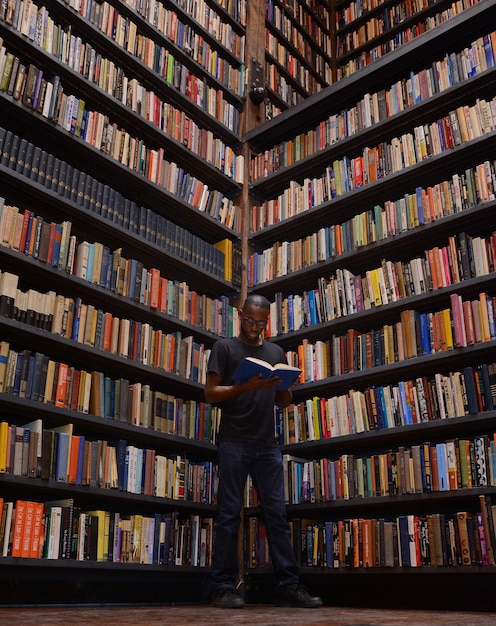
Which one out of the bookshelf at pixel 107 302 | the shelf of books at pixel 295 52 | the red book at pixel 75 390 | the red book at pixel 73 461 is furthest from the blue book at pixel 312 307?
the shelf of books at pixel 295 52

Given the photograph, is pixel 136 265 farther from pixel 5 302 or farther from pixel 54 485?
pixel 54 485

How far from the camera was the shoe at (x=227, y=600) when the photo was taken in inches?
95.3

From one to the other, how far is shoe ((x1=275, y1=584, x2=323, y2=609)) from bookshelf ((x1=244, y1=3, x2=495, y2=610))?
467 mm

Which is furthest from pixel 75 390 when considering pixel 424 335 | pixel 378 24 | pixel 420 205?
pixel 378 24

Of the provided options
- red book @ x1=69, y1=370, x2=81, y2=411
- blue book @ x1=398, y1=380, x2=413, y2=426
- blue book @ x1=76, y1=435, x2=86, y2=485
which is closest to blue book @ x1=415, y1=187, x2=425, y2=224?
blue book @ x1=398, y1=380, x2=413, y2=426

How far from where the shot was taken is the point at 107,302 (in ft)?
10.5

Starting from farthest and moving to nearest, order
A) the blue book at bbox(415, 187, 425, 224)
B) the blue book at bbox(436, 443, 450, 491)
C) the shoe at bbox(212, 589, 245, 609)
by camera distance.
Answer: the blue book at bbox(415, 187, 425, 224) → the blue book at bbox(436, 443, 450, 491) → the shoe at bbox(212, 589, 245, 609)

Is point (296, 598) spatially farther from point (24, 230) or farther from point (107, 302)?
point (24, 230)

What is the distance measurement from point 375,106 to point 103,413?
2.20 meters

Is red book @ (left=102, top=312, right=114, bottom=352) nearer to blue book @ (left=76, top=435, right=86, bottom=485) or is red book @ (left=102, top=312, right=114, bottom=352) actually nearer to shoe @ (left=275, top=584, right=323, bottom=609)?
blue book @ (left=76, top=435, right=86, bottom=485)

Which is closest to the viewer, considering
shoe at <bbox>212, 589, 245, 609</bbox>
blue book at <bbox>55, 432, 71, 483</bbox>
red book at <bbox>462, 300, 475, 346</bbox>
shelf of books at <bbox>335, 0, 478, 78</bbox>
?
shoe at <bbox>212, 589, 245, 609</bbox>

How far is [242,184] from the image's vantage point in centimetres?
409

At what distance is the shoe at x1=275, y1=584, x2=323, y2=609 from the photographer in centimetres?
251

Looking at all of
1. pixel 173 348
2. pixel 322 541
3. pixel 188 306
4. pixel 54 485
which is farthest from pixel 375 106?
pixel 54 485
